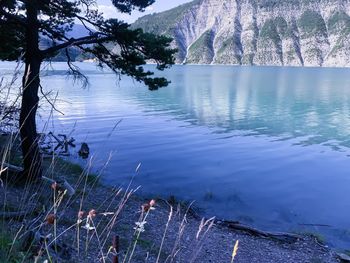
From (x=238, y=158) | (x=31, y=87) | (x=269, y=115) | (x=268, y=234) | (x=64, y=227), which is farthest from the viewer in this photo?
(x=269, y=115)

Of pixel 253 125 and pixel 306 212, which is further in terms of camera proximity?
pixel 253 125

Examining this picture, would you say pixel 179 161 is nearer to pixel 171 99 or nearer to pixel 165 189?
pixel 165 189

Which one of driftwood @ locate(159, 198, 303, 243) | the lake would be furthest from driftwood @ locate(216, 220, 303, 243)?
the lake

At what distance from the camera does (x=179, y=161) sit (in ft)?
73.3

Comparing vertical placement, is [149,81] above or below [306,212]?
above

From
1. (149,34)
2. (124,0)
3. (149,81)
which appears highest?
(124,0)

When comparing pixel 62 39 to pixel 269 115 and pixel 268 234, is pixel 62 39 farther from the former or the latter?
pixel 269 115

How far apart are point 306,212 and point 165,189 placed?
6.06 m

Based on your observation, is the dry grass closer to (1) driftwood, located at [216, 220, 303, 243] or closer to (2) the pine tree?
(2) the pine tree

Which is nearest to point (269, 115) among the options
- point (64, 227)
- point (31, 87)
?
point (31, 87)

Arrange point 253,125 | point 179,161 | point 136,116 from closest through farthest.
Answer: point 179,161 < point 253,125 < point 136,116

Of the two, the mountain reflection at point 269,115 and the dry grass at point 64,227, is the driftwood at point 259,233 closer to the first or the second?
the dry grass at point 64,227

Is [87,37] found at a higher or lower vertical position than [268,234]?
higher

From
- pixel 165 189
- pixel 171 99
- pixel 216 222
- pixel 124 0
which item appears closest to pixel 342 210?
pixel 216 222
